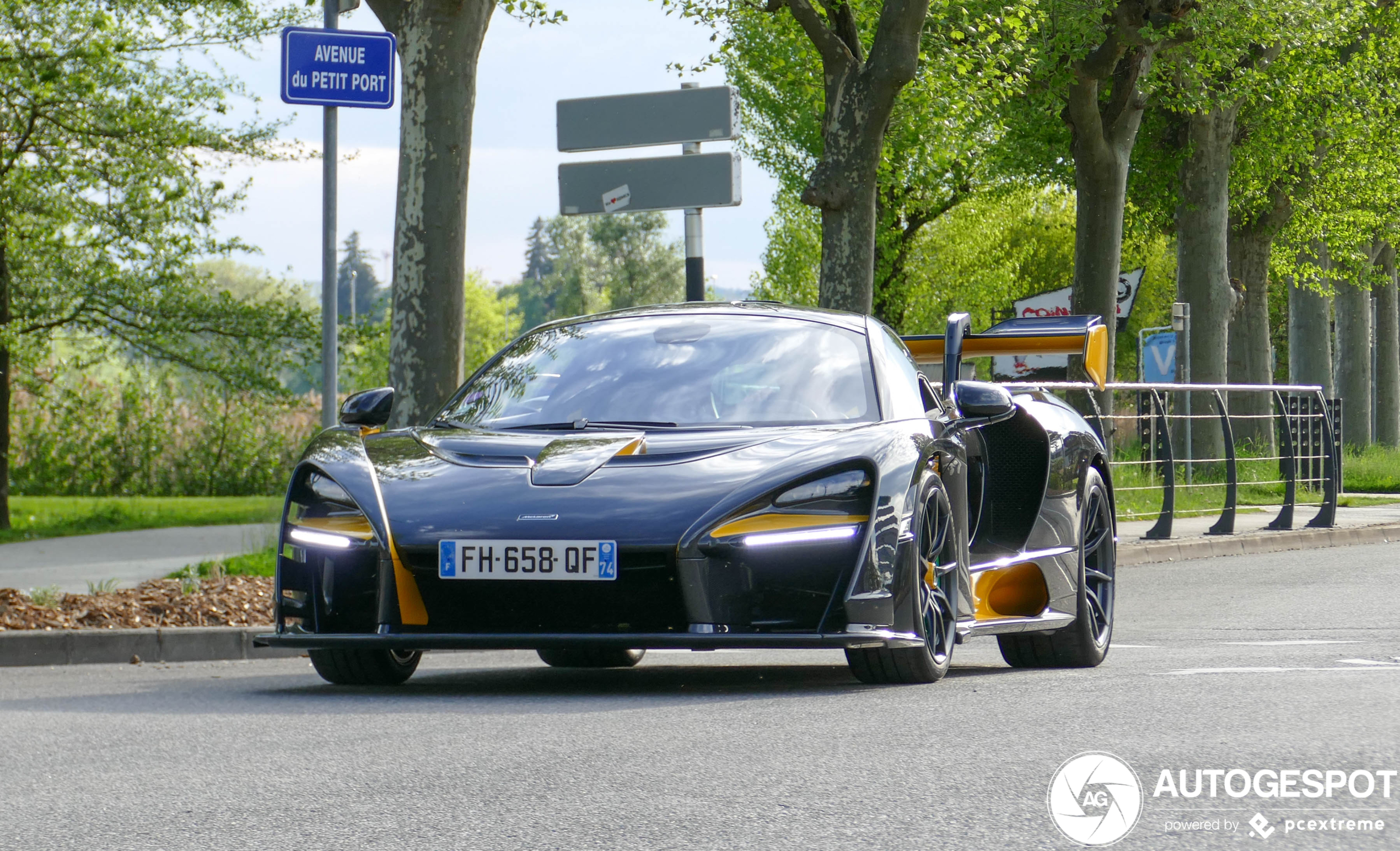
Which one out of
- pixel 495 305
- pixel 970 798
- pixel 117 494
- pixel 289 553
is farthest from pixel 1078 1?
pixel 495 305

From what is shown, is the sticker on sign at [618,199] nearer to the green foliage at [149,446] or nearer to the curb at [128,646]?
the curb at [128,646]

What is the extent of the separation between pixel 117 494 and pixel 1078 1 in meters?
14.6

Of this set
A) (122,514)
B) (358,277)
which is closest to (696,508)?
(122,514)

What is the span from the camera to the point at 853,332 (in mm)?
6934

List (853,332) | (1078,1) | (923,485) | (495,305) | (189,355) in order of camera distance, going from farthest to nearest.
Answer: (495,305) → (1078,1) → (189,355) → (853,332) → (923,485)

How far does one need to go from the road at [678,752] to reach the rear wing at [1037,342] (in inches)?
129

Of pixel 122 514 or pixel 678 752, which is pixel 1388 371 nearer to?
pixel 122 514

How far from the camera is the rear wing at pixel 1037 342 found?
1063 cm

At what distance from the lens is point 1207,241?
82.4 feet

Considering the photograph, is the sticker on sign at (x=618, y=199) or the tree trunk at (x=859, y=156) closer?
the sticker on sign at (x=618, y=199)

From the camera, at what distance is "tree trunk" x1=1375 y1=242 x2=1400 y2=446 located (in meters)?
39.6

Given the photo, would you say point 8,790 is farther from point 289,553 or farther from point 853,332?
point 853,332

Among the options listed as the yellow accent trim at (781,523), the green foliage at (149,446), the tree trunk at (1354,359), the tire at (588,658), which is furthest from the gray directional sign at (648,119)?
the tree trunk at (1354,359)

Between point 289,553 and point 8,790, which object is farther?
point 289,553
